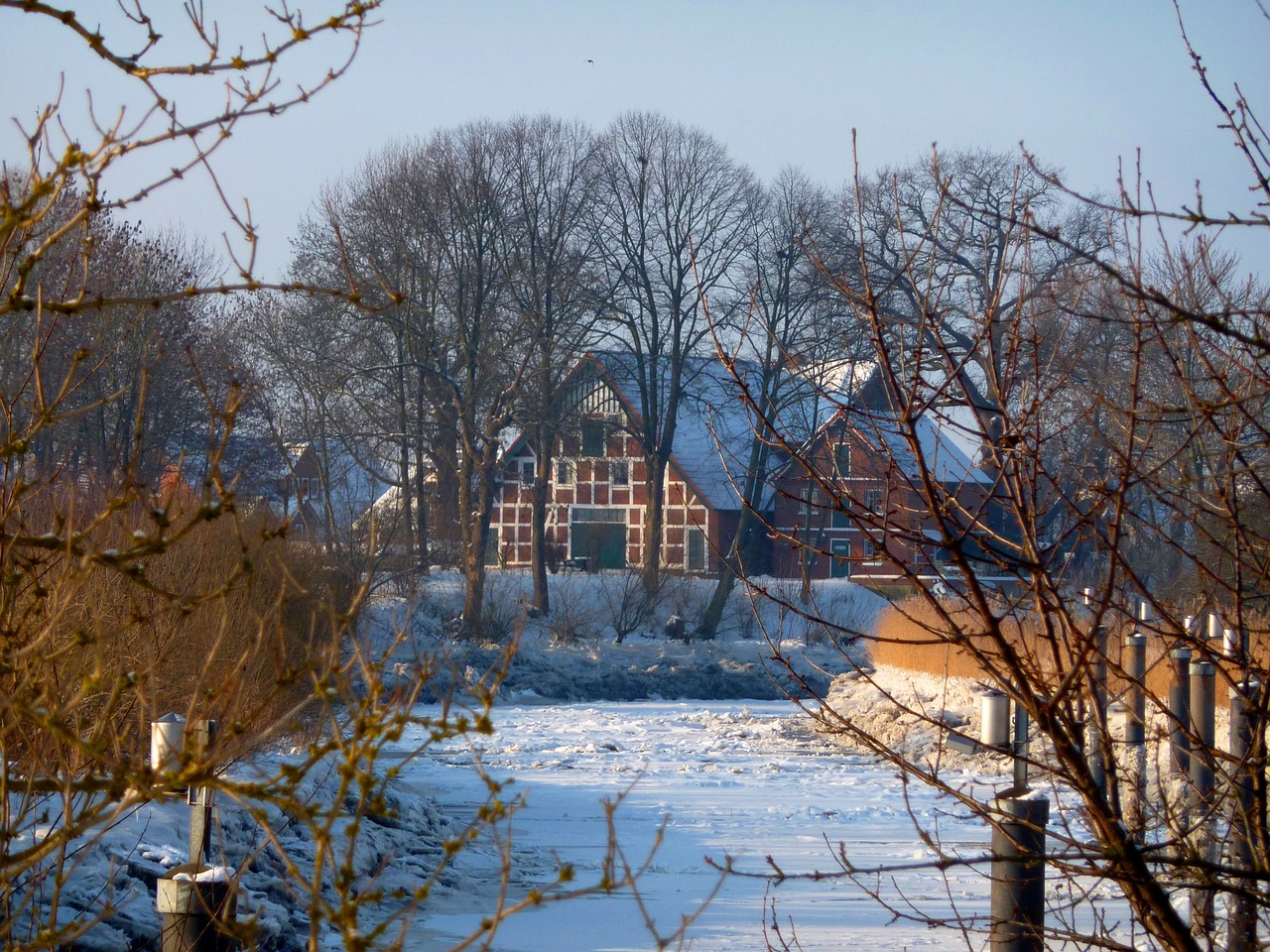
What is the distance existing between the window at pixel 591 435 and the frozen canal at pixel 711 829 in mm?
11499

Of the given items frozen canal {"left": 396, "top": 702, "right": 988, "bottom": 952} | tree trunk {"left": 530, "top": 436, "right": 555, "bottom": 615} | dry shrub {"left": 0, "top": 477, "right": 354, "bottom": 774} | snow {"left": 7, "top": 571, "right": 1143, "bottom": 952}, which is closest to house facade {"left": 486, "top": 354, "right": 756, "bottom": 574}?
tree trunk {"left": 530, "top": 436, "right": 555, "bottom": 615}

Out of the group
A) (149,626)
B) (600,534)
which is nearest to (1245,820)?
(149,626)

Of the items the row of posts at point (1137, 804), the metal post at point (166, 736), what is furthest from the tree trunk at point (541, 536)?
the metal post at point (166, 736)

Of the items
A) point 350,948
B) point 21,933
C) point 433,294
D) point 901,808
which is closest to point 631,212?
point 433,294

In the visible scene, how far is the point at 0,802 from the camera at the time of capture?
269cm

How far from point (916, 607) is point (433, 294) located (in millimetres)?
15074

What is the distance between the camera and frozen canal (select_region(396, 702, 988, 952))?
7043 mm

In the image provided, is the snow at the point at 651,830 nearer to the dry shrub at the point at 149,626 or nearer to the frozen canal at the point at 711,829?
the frozen canal at the point at 711,829

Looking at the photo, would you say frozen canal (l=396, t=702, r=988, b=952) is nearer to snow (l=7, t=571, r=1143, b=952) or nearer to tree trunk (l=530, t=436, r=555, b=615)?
snow (l=7, t=571, r=1143, b=952)

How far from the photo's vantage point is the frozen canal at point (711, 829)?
7.04 m

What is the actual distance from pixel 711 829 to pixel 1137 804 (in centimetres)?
765

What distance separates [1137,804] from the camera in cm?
295

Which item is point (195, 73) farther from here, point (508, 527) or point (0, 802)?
point (508, 527)

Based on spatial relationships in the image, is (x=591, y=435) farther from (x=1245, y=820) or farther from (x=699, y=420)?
(x=1245, y=820)
